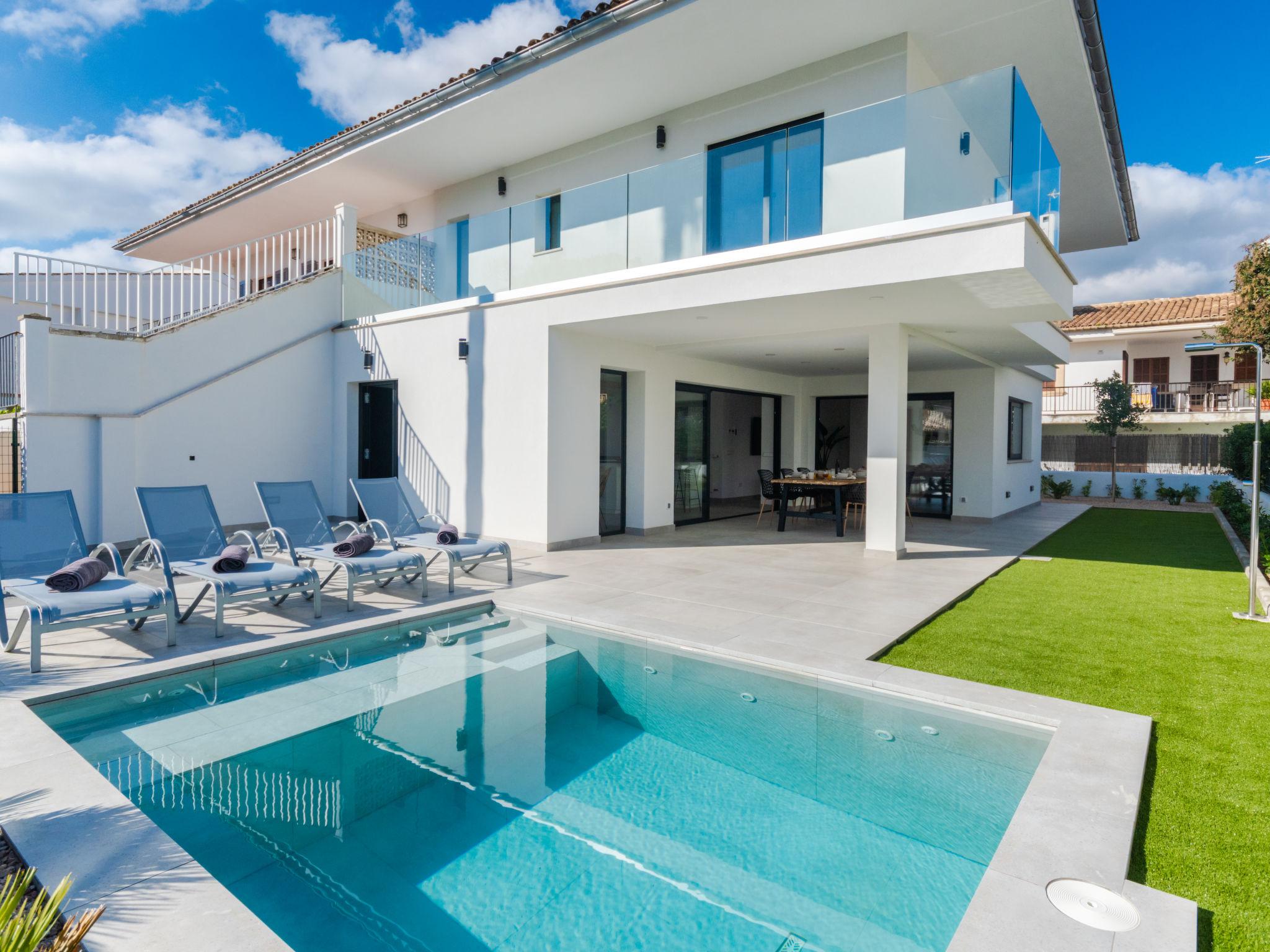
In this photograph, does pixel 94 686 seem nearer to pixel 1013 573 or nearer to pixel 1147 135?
pixel 1013 573

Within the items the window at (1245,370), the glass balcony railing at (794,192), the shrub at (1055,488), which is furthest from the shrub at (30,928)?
the window at (1245,370)

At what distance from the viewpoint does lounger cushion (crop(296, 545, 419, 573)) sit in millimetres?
6875

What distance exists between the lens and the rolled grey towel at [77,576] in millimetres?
5133

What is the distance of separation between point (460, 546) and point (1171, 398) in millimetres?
25715

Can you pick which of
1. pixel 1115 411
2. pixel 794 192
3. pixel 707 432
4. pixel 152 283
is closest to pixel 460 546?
pixel 794 192

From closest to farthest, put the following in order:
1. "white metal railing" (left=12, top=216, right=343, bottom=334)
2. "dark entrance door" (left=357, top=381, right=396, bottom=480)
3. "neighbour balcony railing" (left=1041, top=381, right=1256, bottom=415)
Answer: "white metal railing" (left=12, top=216, right=343, bottom=334) < "dark entrance door" (left=357, top=381, right=396, bottom=480) < "neighbour balcony railing" (left=1041, top=381, right=1256, bottom=415)

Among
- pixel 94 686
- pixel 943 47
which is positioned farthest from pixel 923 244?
pixel 94 686

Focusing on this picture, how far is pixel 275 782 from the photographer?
365cm

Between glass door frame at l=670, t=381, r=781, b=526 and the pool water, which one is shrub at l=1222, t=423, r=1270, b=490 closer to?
glass door frame at l=670, t=381, r=781, b=526

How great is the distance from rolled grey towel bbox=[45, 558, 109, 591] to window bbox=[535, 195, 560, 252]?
6675 millimetres

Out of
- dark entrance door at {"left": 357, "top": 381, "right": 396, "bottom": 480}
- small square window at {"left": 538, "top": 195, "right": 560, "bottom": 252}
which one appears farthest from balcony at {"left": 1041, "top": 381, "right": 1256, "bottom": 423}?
dark entrance door at {"left": 357, "top": 381, "right": 396, "bottom": 480}

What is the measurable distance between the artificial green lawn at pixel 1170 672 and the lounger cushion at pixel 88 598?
5458 mm

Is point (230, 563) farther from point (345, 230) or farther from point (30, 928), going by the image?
point (345, 230)

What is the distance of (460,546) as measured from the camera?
7.97 metres
